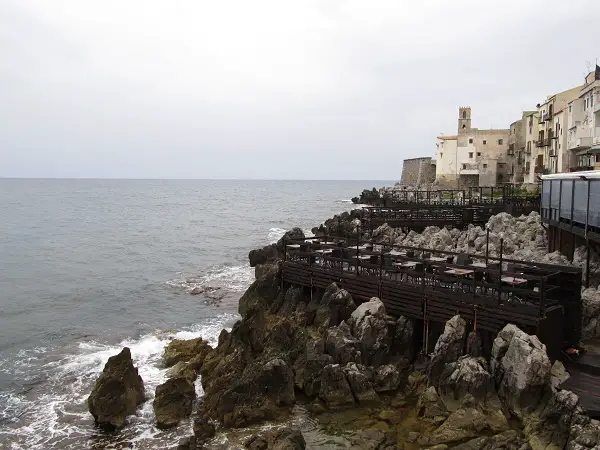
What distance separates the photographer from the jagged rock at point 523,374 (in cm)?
1433

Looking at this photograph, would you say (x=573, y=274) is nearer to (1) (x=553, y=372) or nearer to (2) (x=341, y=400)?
(1) (x=553, y=372)

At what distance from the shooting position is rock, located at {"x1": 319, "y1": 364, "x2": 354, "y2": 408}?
53.4 feet

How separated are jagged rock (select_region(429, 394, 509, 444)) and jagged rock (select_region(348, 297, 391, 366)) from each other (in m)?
4.19

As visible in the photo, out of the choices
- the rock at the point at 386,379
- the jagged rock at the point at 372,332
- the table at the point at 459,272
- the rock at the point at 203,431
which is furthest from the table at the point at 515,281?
the rock at the point at 203,431

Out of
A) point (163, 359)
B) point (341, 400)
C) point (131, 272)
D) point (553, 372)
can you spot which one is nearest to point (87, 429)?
point (163, 359)

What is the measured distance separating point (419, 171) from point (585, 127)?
76.5 meters

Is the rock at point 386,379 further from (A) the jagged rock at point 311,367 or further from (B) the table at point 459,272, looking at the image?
(B) the table at point 459,272

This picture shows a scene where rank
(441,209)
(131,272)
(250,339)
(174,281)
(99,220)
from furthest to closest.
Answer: (99,220)
(441,209)
(131,272)
(174,281)
(250,339)

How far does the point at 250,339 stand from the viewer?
21.0 meters

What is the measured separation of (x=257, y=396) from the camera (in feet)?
53.4

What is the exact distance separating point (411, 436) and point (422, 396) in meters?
1.80

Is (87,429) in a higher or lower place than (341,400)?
lower

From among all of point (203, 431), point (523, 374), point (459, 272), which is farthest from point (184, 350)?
point (523, 374)

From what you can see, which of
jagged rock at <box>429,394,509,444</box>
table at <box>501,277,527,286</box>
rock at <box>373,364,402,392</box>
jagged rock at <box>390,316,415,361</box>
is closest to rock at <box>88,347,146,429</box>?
rock at <box>373,364,402,392</box>
